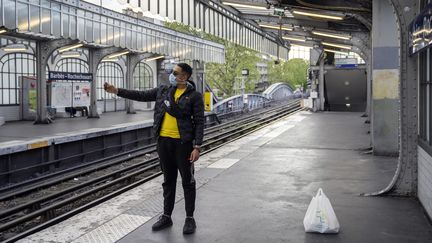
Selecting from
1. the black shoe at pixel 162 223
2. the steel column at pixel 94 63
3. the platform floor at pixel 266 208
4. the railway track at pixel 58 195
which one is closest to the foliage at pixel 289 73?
the steel column at pixel 94 63

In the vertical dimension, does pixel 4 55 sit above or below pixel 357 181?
above

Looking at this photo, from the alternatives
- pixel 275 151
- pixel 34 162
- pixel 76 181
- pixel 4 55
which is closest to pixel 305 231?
pixel 275 151

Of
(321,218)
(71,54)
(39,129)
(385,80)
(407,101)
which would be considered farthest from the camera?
(71,54)

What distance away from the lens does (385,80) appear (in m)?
11.7

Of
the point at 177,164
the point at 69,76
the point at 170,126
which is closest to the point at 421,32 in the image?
the point at 170,126

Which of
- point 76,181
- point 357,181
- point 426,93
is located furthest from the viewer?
point 76,181

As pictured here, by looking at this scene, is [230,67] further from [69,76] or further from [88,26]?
[69,76]

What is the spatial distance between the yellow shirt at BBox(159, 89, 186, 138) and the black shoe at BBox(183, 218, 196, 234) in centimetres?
96

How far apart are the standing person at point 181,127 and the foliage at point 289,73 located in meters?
76.7

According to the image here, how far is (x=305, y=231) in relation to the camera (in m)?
5.32

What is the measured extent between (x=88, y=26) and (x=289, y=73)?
199 feet

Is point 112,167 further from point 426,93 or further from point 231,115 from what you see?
point 231,115

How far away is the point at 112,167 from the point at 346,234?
10678 millimetres

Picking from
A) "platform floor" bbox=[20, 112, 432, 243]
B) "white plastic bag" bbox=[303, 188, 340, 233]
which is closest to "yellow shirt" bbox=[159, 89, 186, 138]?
"platform floor" bbox=[20, 112, 432, 243]
